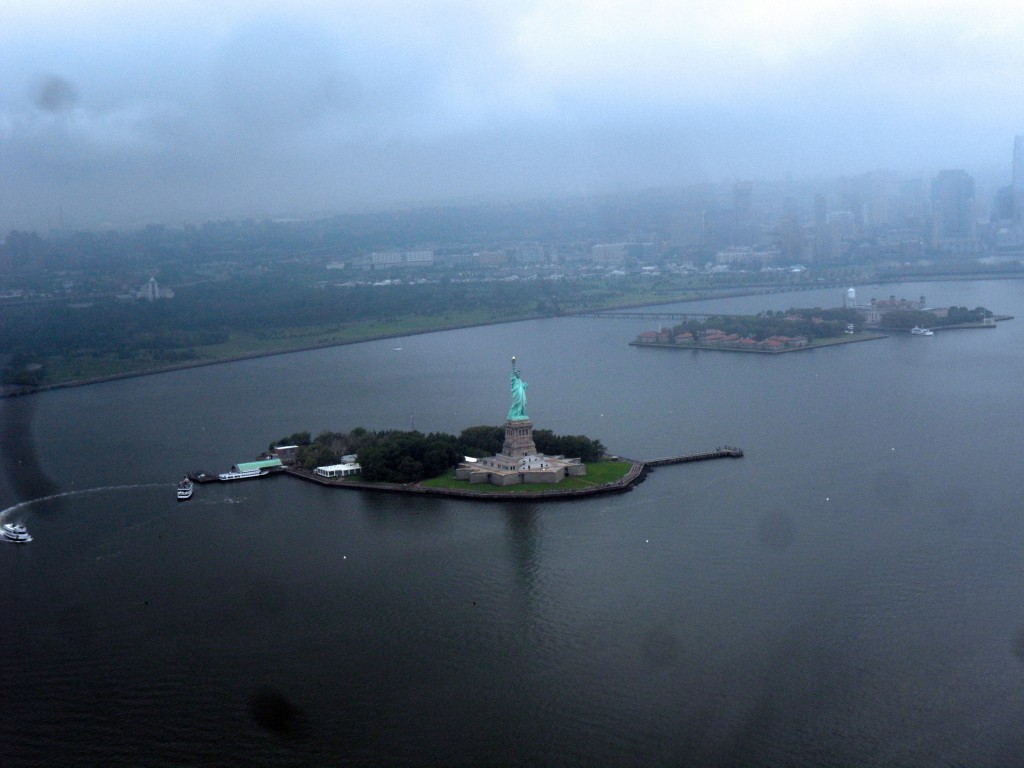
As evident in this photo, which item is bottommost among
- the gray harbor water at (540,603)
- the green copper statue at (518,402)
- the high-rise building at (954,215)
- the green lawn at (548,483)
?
the gray harbor water at (540,603)

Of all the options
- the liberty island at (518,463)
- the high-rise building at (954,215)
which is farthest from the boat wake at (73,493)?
the high-rise building at (954,215)

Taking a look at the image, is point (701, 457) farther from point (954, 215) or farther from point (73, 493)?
point (954, 215)

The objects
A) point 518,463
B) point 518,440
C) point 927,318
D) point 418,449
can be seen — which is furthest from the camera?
point 927,318

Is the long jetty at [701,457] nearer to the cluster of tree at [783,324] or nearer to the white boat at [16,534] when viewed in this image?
the white boat at [16,534]

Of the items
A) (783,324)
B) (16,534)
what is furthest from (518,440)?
(783,324)

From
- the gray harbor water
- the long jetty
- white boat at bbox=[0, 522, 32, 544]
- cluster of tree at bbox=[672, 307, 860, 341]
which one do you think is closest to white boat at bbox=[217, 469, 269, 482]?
the gray harbor water
